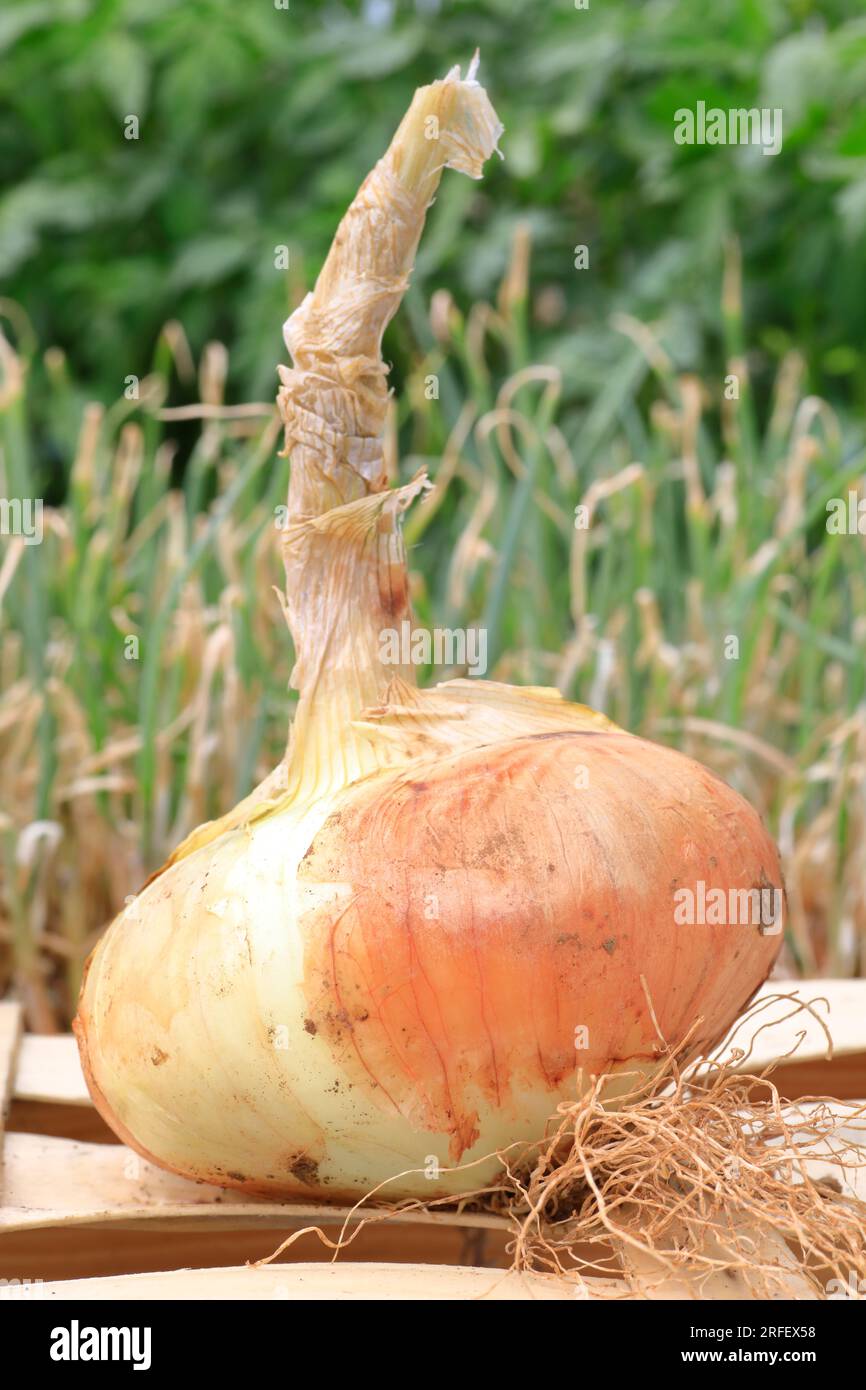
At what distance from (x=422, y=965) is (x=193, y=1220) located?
0.49ft

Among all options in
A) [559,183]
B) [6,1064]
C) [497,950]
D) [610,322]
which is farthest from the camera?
[559,183]

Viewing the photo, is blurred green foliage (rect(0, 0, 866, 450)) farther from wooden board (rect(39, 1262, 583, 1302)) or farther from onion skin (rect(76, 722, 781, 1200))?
wooden board (rect(39, 1262, 583, 1302))

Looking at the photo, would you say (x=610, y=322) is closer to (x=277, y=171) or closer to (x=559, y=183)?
(x=559, y=183)

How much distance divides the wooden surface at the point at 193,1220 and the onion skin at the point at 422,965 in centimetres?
3

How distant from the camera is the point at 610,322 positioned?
5.65 ft

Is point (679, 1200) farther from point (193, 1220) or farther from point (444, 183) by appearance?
point (444, 183)

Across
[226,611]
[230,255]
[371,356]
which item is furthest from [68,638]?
[230,255]

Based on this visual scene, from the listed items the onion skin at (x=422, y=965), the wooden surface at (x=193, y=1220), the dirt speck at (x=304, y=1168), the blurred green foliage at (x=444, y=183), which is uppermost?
the blurred green foliage at (x=444, y=183)

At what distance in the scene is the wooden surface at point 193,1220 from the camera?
0.48 meters

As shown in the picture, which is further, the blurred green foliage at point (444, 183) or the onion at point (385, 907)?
the blurred green foliage at point (444, 183)

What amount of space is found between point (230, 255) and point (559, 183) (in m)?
0.43

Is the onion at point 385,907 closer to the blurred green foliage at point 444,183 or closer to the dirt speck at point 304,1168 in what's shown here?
the dirt speck at point 304,1168

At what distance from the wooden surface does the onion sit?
23 millimetres

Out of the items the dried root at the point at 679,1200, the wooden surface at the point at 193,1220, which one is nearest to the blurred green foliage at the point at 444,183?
the wooden surface at the point at 193,1220
